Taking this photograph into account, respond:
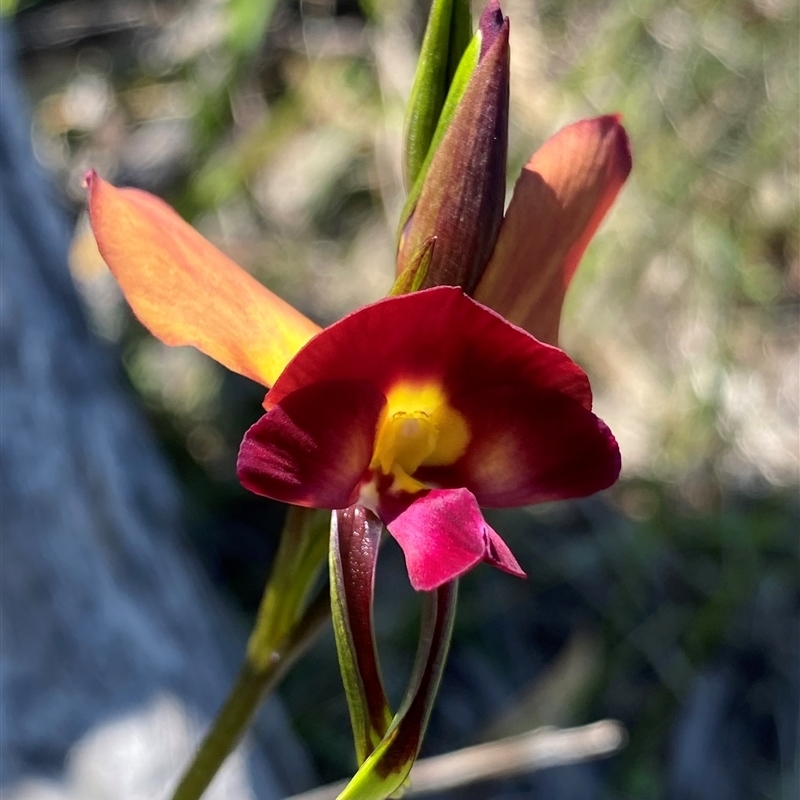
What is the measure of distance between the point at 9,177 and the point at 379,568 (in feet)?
3.30

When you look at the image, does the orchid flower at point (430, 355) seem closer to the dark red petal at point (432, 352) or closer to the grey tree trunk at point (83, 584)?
the dark red petal at point (432, 352)

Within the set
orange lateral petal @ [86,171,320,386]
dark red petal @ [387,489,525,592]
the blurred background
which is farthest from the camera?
the blurred background

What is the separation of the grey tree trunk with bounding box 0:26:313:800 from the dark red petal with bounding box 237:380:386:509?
84 cm

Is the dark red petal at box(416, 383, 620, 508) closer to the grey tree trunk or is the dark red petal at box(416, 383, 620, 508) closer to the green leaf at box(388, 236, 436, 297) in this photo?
the green leaf at box(388, 236, 436, 297)

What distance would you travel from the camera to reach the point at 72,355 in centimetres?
170

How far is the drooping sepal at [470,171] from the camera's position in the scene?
592 millimetres

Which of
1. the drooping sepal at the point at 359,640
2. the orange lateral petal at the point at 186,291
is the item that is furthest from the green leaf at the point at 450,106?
the drooping sepal at the point at 359,640

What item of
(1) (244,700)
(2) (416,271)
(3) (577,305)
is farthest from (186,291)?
(3) (577,305)

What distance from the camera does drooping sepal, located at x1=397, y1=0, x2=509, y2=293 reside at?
23.3 inches

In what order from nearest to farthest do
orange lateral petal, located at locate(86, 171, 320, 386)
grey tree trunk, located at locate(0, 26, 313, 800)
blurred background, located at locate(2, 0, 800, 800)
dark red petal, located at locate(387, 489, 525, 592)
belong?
dark red petal, located at locate(387, 489, 525, 592), orange lateral petal, located at locate(86, 171, 320, 386), grey tree trunk, located at locate(0, 26, 313, 800), blurred background, located at locate(2, 0, 800, 800)

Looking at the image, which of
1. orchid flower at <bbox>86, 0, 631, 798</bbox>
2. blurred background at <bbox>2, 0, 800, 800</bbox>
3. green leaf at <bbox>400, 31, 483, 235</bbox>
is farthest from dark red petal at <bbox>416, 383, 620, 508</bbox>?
blurred background at <bbox>2, 0, 800, 800</bbox>

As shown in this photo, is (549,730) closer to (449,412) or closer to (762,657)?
(762,657)

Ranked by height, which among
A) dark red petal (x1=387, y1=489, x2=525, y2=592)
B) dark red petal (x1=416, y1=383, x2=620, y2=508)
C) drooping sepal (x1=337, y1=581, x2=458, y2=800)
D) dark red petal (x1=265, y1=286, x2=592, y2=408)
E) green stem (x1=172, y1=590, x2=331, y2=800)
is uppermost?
dark red petal (x1=265, y1=286, x2=592, y2=408)

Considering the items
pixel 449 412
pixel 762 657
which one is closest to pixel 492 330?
pixel 449 412
